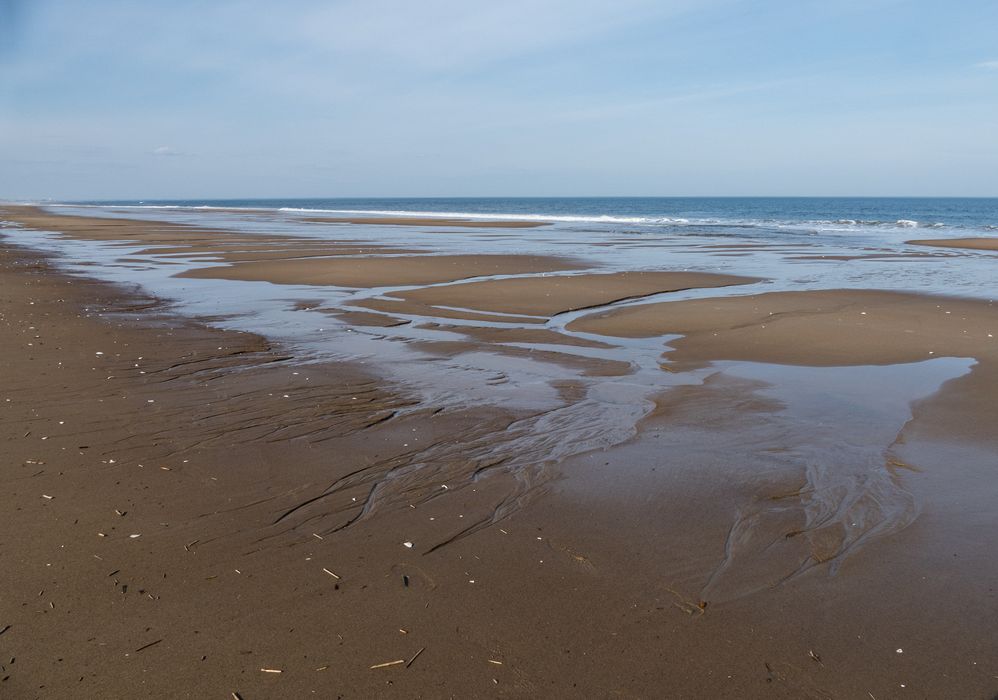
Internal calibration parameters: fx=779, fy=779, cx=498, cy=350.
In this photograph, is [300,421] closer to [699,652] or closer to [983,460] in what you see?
[699,652]

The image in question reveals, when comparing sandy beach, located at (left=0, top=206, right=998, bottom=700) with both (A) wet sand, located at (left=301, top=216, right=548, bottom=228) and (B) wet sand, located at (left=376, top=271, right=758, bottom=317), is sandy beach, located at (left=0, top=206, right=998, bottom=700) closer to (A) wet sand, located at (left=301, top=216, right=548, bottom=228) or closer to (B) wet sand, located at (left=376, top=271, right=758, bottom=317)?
(B) wet sand, located at (left=376, top=271, right=758, bottom=317)

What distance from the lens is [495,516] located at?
17.8 ft

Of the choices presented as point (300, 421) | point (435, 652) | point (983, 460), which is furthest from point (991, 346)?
point (435, 652)

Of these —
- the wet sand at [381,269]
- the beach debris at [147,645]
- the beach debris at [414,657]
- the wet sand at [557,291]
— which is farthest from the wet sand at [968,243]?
the beach debris at [147,645]

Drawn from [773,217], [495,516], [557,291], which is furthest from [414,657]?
[773,217]

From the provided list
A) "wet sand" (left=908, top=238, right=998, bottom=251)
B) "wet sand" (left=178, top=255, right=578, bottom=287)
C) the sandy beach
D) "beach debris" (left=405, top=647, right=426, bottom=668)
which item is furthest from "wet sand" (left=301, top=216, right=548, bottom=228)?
"beach debris" (left=405, top=647, right=426, bottom=668)

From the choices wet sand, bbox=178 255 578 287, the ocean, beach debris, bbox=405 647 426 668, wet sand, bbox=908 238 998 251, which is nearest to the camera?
beach debris, bbox=405 647 426 668

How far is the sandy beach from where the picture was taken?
3.74m

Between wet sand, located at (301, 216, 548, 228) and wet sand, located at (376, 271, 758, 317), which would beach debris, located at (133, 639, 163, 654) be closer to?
wet sand, located at (376, 271, 758, 317)

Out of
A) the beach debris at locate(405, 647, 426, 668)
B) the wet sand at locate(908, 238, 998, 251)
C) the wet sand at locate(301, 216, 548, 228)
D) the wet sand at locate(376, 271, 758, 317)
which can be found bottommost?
the beach debris at locate(405, 647, 426, 668)

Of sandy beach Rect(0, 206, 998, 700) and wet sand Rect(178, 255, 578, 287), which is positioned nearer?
sandy beach Rect(0, 206, 998, 700)

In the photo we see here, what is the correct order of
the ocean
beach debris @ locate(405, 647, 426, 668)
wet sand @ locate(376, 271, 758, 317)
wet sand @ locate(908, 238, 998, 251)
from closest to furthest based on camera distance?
beach debris @ locate(405, 647, 426, 668) → wet sand @ locate(376, 271, 758, 317) → wet sand @ locate(908, 238, 998, 251) → the ocean

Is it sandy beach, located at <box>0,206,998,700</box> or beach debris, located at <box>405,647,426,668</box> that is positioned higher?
sandy beach, located at <box>0,206,998,700</box>

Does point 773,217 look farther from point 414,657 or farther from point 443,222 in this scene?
point 414,657
